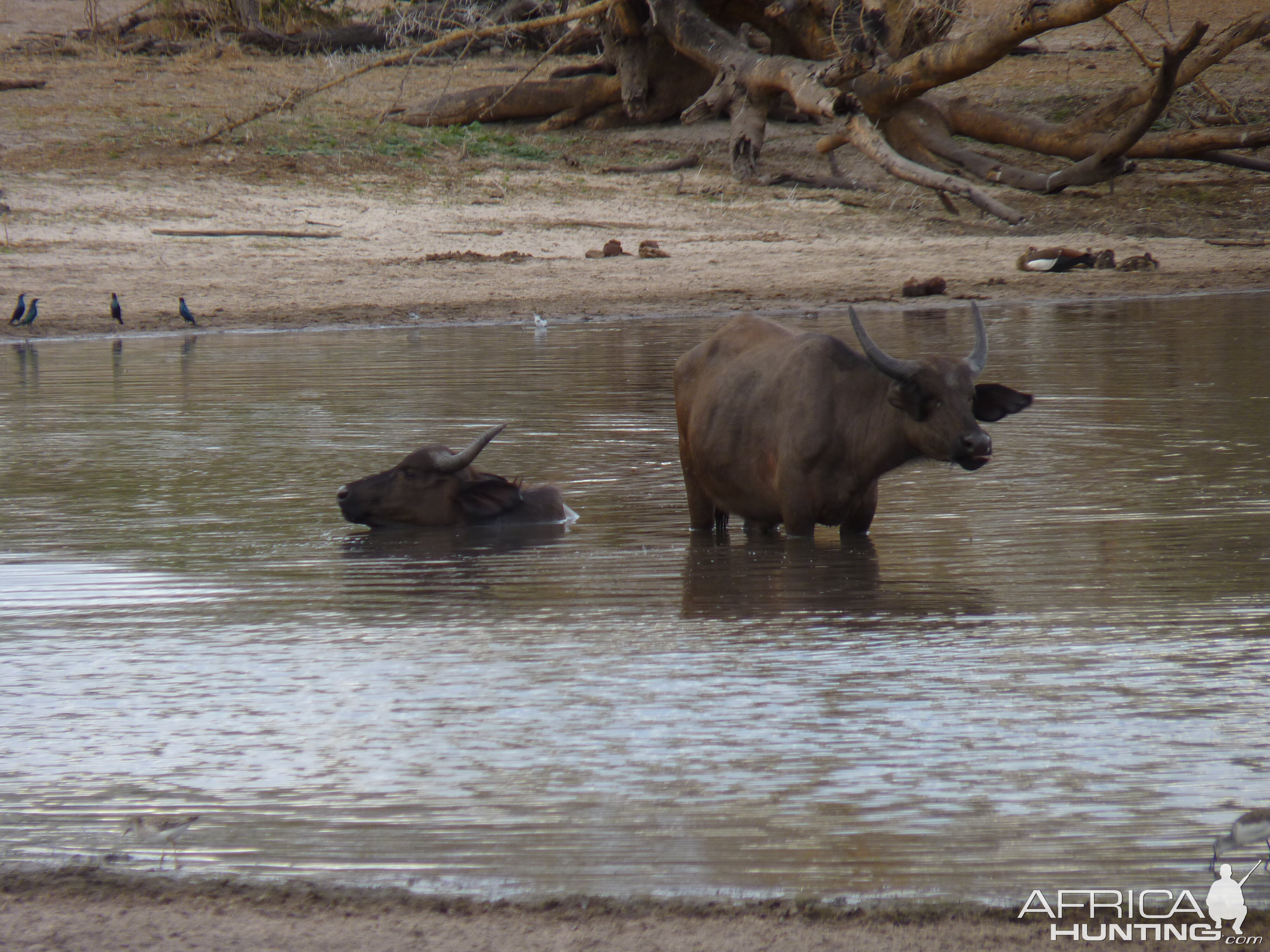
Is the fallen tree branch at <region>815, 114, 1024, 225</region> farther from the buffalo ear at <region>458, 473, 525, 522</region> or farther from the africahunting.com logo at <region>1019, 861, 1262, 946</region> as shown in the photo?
the africahunting.com logo at <region>1019, 861, 1262, 946</region>

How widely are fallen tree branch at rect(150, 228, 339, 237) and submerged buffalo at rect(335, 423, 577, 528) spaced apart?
12792mm

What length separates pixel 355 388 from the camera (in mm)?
12266

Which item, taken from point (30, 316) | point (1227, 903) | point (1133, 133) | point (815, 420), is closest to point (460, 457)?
point (815, 420)

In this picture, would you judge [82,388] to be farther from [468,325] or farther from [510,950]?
[510,950]

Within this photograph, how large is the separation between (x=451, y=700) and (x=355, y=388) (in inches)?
315

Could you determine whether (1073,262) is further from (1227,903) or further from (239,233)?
(1227,903)

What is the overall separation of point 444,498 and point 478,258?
1224 cm

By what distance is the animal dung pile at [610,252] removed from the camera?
1961 cm

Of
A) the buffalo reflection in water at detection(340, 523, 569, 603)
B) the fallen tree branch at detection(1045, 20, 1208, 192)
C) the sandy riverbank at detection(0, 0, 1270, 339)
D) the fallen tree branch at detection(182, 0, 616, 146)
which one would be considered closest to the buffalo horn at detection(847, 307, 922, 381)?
the buffalo reflection in water at detection(340, 523, 569, 603)

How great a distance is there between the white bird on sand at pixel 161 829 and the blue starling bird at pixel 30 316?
13.4 meters

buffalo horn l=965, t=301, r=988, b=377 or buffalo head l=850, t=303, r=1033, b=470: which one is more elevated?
buffalo horn l=965, t=301, r=988, b=377

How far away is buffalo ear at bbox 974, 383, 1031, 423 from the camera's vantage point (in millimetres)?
6324

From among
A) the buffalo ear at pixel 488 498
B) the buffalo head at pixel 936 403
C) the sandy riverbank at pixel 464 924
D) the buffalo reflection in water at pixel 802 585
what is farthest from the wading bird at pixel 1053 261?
the sandy riverbank at pixel 464 924

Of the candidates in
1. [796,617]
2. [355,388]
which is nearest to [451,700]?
[796,617]
